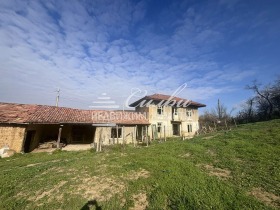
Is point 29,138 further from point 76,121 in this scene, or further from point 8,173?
point 8,173

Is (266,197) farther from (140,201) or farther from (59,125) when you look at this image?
(59,125)

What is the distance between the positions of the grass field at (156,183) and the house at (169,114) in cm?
1643

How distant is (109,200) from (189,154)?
6072 millimetres

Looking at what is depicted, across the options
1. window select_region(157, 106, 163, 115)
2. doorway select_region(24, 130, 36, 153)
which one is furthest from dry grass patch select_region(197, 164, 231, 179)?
window select_region(157, 106, 163, 115)

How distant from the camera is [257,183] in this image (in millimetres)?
6379

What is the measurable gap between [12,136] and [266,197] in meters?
17.7

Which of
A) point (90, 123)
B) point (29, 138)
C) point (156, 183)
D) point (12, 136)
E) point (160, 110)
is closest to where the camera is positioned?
point (156, 183)

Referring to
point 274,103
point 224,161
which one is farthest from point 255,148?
point 274,103

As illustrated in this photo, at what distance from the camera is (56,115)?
1936 cm

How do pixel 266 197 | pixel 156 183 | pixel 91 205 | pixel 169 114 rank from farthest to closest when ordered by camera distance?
pixel 169 114 < pixel 156 183 < pixel 91 205 < pixel 266 197

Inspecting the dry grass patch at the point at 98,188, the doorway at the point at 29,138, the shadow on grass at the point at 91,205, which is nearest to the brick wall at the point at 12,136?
the doorway at the point at 29,138

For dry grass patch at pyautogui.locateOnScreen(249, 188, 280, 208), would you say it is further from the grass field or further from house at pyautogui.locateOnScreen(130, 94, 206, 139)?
house at pyautogui.locateOnScreen(130, 94, 206, 139)

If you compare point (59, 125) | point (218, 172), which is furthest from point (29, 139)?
point (218, 172)

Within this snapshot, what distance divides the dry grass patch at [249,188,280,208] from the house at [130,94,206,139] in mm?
19135
